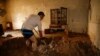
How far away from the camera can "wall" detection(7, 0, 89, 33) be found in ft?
25.5

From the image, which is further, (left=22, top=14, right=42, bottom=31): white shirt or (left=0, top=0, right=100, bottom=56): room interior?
(left=0, top=0, right=100, bottom=56): room interior

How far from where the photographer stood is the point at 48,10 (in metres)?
8.17

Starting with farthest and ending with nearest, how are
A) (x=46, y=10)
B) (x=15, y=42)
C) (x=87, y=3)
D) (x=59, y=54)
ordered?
(x=46, y=10), (x=87, y=3), (x=15, y=42), (x=59, y=54)

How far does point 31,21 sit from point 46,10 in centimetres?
406

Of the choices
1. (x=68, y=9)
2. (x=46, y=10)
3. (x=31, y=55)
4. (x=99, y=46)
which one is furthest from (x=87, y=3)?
(x=31, y=55)

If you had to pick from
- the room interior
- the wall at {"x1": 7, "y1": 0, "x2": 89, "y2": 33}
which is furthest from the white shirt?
the wall at {"x1": 7, "y1": 0, "x2": 89, "y2": 33}

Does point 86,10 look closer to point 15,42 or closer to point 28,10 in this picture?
point 28,10

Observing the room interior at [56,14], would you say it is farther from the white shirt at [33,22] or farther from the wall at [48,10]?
the white shirt at [33,22]

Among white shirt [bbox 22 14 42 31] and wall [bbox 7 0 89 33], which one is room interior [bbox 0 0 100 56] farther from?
white shirt [bbox 22 14 42 31]

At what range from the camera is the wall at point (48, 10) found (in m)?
7.77

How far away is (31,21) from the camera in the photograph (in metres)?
4.22

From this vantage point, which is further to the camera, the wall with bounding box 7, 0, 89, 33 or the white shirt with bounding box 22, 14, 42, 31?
the wall with bounding box 7, 0, 89, 33

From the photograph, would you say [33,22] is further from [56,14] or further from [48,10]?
[48,10]

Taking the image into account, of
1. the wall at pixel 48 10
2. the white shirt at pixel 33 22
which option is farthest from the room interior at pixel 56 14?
the white shirt at pixel 33 22
